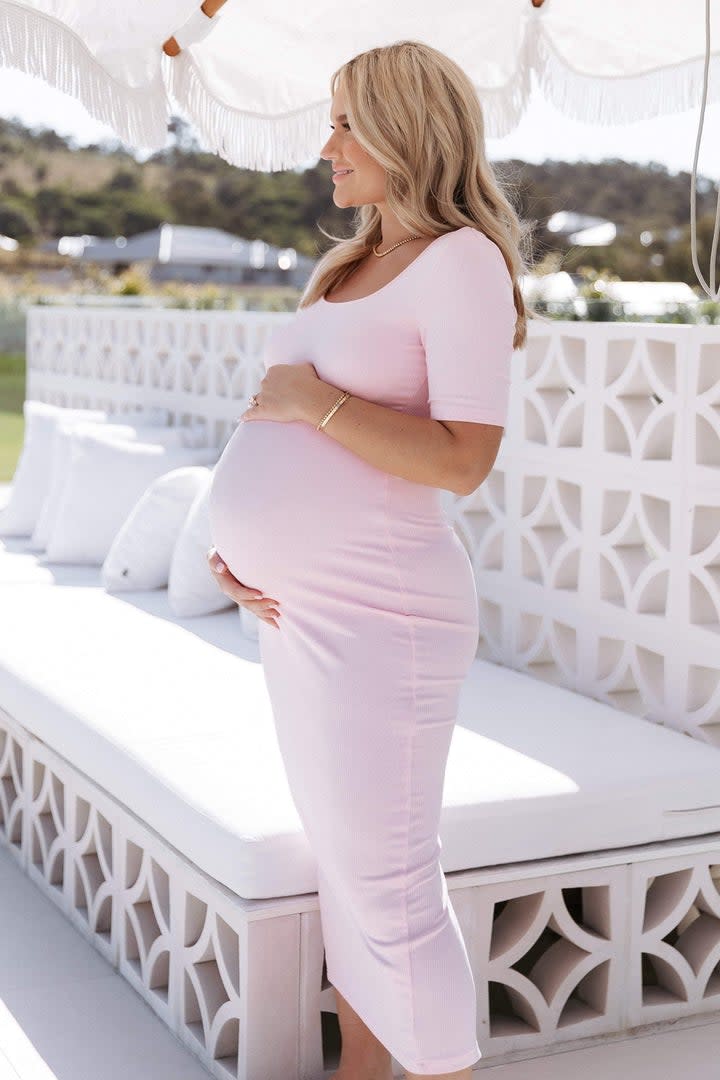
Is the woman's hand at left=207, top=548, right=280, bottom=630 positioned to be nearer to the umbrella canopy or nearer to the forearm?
the forearm

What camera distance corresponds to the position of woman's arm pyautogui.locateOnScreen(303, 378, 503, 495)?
1.92 metres

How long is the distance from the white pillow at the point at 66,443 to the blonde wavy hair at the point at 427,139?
3.56 metres

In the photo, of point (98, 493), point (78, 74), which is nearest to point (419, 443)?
point (78, 74)

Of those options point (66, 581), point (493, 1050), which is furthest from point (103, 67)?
point (66, 581)

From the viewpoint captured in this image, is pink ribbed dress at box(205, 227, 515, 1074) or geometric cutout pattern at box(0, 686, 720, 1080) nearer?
pink ribbed dress at box(205, 227, 515, 1074)

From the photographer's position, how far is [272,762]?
271cm

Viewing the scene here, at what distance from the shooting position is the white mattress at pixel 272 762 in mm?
2441

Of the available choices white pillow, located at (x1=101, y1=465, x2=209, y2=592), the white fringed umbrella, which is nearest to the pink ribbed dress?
the white fringed umbrella

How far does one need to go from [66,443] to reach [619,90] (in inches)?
122

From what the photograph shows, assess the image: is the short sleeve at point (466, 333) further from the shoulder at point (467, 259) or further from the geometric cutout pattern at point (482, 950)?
the geometric cutout pattern at point (482, 950)

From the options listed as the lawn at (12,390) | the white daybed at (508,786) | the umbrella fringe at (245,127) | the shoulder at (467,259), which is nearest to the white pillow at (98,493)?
the white daybed at (508,786)

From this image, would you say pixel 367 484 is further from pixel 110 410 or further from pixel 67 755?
pixel 110 410

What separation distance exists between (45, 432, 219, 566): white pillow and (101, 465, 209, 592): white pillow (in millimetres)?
578

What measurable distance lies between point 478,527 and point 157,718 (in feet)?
4.18
